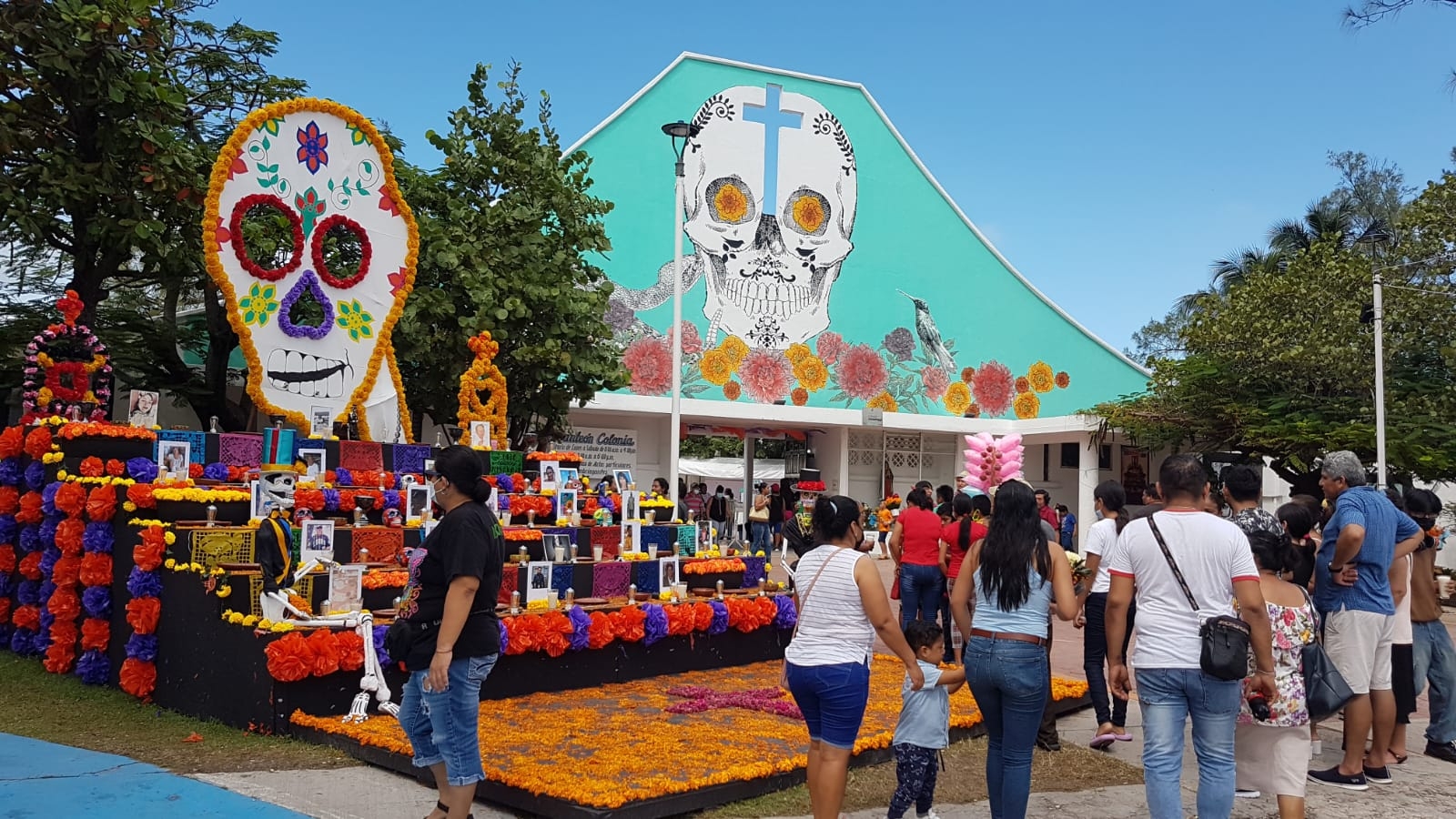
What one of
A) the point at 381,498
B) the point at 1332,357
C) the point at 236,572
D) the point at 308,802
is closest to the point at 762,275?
the point at 1332,357

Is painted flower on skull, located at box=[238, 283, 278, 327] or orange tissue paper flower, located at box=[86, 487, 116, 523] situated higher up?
painted flower on skull, located at box=[238, 283, 278, 327]

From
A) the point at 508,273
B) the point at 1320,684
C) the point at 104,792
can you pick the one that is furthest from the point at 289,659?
the point at 508,273

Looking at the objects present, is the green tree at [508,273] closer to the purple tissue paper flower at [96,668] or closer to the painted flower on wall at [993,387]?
the purple tissue paper flower at [96,668]

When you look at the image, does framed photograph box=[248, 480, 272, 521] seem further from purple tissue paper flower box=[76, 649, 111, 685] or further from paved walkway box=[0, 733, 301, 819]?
paved walkway box=[0, 733, 301, 819]

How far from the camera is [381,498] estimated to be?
10.0m

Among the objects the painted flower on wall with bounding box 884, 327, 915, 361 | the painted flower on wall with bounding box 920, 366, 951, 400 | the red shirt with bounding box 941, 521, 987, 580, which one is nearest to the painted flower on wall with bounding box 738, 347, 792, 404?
the painted flower on wall with bounding box 884, 327, 915, 361

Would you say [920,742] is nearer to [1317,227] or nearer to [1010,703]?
[1010,703]

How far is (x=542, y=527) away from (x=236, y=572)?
330cm

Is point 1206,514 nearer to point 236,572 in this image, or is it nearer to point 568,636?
point 568,636

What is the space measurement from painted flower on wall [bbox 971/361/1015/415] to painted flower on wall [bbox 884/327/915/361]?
190 centimetres

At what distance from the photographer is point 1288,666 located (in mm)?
5156

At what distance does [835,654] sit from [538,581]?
4573mm

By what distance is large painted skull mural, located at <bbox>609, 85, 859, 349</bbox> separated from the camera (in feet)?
84.1

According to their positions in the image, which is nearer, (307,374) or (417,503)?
(417,503)
